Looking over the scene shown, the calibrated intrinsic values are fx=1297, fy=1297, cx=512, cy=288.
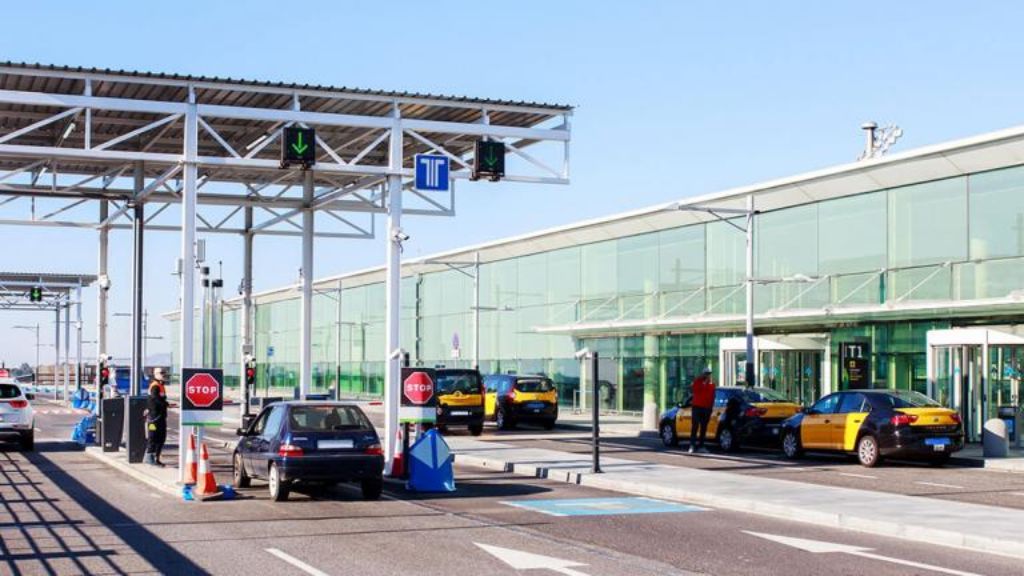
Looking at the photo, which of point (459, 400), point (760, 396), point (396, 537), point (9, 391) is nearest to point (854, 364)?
point (760, 396)

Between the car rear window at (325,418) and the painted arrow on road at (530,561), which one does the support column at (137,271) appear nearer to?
the car rear window at (325,418)

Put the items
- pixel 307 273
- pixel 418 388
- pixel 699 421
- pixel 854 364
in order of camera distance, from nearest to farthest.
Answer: pixel 418 388, pixel 307 273, pixel 699 421, pixel 854 364

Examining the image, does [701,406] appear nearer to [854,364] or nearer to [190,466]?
[854,364]

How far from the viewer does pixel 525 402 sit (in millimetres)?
39844

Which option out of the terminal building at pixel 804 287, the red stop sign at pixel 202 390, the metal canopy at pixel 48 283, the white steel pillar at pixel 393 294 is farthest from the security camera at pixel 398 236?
the metal canopy at pixel 48 283

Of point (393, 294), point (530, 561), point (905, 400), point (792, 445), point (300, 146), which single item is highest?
point (300, 146)

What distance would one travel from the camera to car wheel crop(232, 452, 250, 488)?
1983 centimetres

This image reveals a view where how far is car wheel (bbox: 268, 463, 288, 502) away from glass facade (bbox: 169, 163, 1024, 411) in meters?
18.7

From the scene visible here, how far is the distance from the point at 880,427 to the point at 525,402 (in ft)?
52.7

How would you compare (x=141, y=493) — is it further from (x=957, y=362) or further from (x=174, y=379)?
(x=174, y=379)

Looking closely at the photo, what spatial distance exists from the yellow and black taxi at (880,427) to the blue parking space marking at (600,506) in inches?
311

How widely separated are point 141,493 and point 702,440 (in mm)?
13496

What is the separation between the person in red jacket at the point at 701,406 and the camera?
93.5 ft

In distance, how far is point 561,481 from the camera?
22.2 metres
